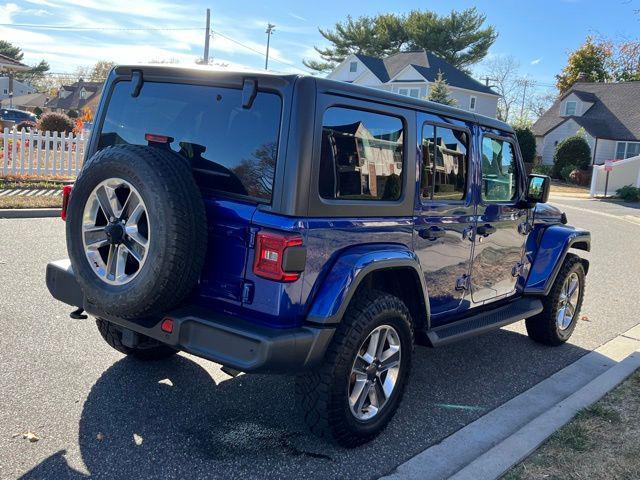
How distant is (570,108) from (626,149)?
5575 millimetres

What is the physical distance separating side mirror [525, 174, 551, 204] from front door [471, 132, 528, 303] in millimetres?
77

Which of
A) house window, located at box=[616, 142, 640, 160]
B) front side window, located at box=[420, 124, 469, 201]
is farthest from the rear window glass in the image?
house window, located at box=[616, 142, 640, 160]

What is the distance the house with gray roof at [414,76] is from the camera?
155ft

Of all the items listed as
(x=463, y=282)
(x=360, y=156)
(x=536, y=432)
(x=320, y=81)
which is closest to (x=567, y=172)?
(x=463, y=282)

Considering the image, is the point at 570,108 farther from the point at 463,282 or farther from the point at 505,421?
the point at 505,421

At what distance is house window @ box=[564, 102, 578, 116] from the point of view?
143 ft

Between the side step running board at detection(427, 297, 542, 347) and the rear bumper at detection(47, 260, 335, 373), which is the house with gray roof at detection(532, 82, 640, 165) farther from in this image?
the rear bumper at detection(47, 260, 335, 373)

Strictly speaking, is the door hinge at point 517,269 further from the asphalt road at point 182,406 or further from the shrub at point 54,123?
the shrub at point 54,123

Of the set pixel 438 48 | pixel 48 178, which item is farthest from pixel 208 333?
pixel 438 48

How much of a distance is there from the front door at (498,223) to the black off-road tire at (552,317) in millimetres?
487

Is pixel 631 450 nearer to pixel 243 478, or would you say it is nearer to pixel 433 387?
pixel 433 387

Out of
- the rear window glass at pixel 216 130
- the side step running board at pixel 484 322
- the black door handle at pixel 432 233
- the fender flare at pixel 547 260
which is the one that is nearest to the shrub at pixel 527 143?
the fender flare at pixel 547 260

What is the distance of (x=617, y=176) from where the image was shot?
94.4ft

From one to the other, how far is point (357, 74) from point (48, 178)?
3986 cm
